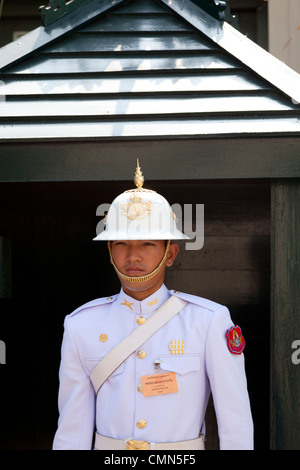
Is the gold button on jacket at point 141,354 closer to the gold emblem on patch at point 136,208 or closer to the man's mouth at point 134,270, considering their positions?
the man's mouth at point 134,270

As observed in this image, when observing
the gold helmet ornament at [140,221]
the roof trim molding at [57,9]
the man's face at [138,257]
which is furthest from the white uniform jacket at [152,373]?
the roof trim molding at [57,9]

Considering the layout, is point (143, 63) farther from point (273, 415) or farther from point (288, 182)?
point (273, 415)

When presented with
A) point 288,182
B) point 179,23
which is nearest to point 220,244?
point 288,182

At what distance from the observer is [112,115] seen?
2826mm

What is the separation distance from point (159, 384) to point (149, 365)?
0.08m

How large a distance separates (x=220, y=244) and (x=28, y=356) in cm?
160

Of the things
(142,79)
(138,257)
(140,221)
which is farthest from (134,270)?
(142,79)

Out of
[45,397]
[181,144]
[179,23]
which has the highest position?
[179,23]

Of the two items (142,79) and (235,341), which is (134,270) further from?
(142,79)

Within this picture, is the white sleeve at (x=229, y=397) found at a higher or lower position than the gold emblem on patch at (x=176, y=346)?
lower

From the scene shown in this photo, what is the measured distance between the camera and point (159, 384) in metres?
2.27

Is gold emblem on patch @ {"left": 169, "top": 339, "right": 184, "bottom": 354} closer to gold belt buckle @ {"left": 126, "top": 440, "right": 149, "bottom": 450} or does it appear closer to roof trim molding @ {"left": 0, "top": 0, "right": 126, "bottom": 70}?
gold belt buckle @ {"left": 126, "top": 440, "right": 149, "bottom": 450}

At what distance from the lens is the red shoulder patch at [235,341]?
2.24 m
